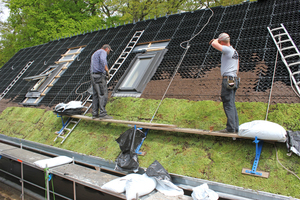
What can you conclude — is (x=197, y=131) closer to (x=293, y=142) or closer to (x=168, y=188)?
(x=168, y=188)

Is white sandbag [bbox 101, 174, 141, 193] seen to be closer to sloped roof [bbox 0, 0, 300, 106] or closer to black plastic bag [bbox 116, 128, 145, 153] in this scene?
black plastic bag [bbox 116, 128, 145, 153]

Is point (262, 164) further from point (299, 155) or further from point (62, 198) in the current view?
point (62, 198)

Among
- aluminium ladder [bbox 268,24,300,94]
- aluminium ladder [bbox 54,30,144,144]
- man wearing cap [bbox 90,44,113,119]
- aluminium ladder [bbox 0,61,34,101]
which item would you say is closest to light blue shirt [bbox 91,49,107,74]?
man wearing cap [bbox 90,44,113,119]

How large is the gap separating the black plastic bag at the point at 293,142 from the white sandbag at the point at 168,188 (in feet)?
4.95

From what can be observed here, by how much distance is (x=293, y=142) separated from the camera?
284cm

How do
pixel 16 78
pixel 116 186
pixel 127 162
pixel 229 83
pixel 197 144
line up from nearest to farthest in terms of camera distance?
1. pixel 116 186
2. pixel 229 83
3. pixel 197 144
4. pixel 127 162
5. pixel 16 78

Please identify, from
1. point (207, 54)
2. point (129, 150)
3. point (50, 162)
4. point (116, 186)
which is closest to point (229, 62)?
point (207, 54)

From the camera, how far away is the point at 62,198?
13.2 ft

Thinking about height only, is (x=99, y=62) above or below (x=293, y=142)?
above

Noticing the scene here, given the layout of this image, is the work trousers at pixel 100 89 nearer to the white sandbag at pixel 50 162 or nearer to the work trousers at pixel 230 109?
the white sandbag at pixel 50 162

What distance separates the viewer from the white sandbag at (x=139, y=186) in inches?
111

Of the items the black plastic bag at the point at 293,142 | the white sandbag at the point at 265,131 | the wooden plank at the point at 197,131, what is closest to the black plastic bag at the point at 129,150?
the wooden plank at the point at 197,131

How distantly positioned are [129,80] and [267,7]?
4.06 meters

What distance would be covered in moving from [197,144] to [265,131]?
3.60 feet
